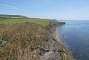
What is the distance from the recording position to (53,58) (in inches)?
677

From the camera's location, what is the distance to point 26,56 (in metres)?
12.8

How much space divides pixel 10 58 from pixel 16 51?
93 cm

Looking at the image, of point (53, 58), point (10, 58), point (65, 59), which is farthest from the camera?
point (65, 59)

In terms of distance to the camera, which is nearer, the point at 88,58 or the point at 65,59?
the point at 65,59

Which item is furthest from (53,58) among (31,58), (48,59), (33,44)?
(31,58)

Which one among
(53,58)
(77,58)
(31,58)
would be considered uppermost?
(31,58)

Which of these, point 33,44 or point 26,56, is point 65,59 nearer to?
point 33,44

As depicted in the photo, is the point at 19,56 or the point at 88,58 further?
the point at 88,58

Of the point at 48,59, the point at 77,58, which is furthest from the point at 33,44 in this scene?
the point at 77,58

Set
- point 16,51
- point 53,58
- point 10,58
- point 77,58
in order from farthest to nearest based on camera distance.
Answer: point 77,58
point 53,58
point 16,51
point 10,58

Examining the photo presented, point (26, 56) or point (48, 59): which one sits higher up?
point (26, 56)

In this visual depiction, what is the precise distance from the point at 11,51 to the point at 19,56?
2.97ft

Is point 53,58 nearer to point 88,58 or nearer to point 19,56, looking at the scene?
point 19,56

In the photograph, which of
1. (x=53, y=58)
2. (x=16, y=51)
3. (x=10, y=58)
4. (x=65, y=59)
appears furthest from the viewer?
(x=65, y=59)
